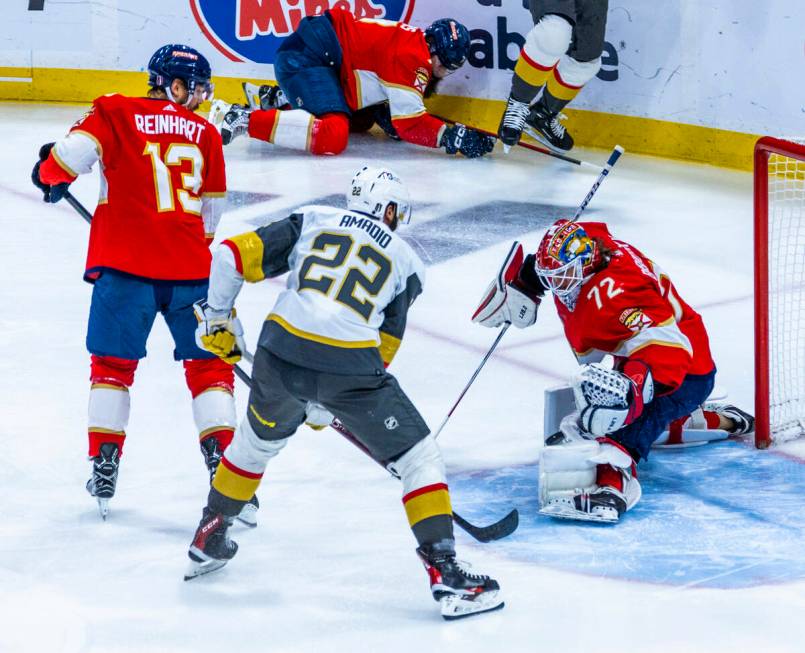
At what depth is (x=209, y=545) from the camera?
294cm

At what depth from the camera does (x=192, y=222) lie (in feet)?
11.1

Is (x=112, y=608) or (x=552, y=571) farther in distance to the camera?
(x=552, y=571)

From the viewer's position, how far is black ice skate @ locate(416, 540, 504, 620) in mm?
2773

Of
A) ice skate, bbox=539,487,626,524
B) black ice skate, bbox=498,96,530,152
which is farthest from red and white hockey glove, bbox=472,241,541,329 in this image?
black ice skate, bbox=498,96,530,152

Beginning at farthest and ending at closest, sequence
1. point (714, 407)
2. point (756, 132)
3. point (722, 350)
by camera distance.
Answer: point (756, 132)
point (722, 350)
point (714, 407)

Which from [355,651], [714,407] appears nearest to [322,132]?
[714,407]

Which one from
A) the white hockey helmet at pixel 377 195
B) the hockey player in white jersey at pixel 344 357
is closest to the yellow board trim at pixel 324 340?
the hockey player in white jersey at pixel 344 357

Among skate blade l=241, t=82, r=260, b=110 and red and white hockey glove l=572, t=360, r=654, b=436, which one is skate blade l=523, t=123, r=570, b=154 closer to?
skate blade l=241, t=82, r=260, b=110

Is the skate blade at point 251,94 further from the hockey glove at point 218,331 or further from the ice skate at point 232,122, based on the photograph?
the hockey glove at point 218,331

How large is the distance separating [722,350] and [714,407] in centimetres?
72

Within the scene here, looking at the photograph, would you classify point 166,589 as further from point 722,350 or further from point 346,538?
point 722,350

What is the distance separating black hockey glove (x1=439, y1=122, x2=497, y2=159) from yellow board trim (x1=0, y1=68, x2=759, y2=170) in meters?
0.49

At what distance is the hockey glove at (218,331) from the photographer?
9.59 ft

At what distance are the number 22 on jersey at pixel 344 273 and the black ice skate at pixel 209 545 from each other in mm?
536
